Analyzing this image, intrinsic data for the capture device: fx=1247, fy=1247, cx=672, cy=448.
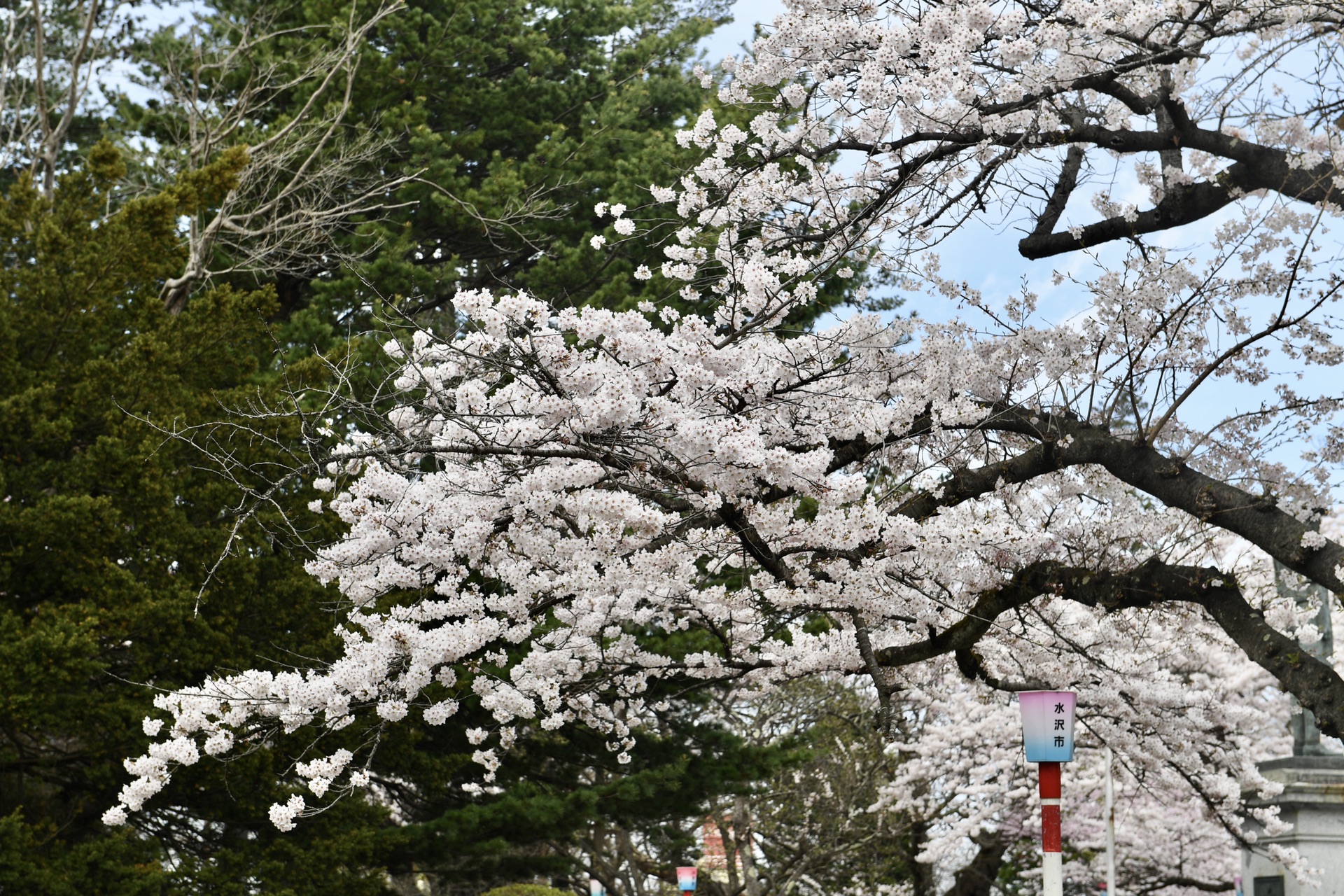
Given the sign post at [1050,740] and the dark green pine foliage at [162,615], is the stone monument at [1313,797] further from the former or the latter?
the dark green pine foliage at [162,615]

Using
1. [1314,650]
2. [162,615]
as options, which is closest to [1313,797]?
[1314,650]

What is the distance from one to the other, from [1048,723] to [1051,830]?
0.60 metres

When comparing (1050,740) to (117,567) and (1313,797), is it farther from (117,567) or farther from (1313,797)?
(117,567)

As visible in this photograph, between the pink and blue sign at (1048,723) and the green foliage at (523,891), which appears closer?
the pink and blue sign at (1048,723)

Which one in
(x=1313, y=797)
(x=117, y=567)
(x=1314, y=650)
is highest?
(x=1314, y=650)

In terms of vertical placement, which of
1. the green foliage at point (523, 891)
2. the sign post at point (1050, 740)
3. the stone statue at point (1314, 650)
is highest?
the stone statue at point (1314, 650)

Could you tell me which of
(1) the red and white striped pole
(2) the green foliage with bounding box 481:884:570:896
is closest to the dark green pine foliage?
(2) the green foliage with bounding box 481:884:570:896

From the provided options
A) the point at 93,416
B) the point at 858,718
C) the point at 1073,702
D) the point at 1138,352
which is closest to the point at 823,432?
the point at 1138,352

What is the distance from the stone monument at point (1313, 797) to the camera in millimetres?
9367

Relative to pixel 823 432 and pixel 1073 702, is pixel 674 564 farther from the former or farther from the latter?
pixel 1073 702

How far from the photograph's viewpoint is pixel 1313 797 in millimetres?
9391

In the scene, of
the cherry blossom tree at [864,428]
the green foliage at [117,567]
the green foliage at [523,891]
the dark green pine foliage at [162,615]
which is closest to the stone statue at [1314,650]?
the cherry blossom tree at [864,428]

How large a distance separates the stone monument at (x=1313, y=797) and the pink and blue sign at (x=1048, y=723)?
277 cm

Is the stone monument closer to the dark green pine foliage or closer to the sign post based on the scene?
the sign post
